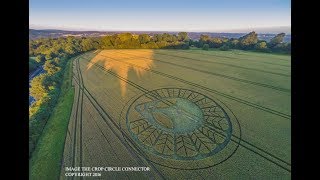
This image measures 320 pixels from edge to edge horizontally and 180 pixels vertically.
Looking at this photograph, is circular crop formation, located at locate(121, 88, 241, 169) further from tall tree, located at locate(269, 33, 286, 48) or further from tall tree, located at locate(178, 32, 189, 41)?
tall tree, located at locate(269, 33, 286, 48)

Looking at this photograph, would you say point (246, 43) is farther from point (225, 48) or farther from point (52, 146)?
point (52, 146)

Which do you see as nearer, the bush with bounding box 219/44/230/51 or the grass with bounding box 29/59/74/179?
the grass with bounding box 29/59/74/179

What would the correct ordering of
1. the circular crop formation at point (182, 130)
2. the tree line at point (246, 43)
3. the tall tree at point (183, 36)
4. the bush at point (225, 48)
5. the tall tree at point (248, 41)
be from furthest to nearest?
1. the tall tree at point (183, 36)
2. the bush at point (225, 48)
3. the tall tree at point (248, 41)
4. the tree line at point (246, 43)
5. the circular crop formation at point (182, 130)

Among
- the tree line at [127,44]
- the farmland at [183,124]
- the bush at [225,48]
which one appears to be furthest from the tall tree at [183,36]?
the farmland at [183,124]

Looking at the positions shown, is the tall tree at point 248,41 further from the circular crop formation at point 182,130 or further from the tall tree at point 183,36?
the circular crop formation at point 182,130

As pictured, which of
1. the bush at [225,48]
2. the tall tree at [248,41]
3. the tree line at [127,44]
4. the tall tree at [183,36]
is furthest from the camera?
the tall tree at [183,36]

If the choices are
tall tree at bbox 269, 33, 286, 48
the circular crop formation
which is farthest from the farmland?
tall tree at bbox 269, 33, 286, 48
